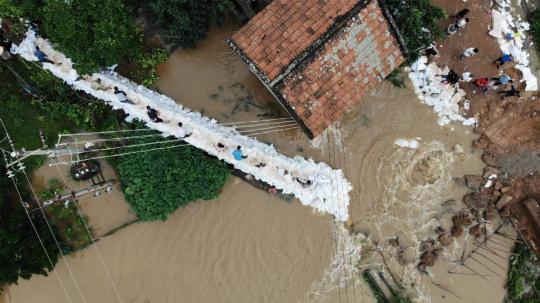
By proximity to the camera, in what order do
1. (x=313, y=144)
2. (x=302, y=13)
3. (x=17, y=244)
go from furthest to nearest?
(x=313, y=144) < (x=17, y=244) < (x=302, y=13)

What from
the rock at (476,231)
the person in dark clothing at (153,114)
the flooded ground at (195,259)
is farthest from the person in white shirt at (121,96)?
the rock at (476,231)

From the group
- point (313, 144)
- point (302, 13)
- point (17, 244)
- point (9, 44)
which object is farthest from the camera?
point (313, 144)

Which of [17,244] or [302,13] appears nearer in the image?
[302,13]

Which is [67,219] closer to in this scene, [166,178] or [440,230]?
[166,178]

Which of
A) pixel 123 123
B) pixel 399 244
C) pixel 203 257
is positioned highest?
pixel 123 123

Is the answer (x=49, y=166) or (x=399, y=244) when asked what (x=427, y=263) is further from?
(x=49, y=166)

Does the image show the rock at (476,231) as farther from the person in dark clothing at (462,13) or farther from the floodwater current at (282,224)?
the person in dark clothing at (462,13)

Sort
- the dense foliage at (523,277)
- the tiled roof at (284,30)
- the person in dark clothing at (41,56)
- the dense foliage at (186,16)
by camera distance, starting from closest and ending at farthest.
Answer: the tiled roof at (284,30), the dense foliage at (186,16), the person in dark clothing at (41,56), the dense foliage at (523,277)

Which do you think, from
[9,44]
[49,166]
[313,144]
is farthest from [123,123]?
[313,144]
